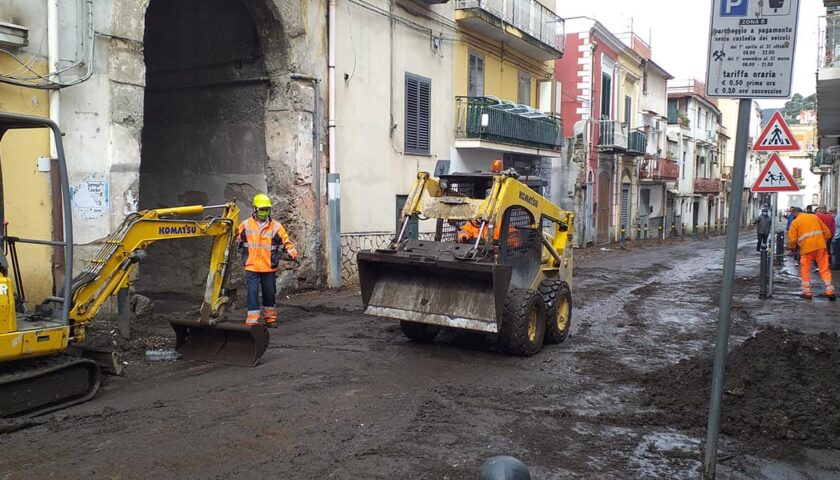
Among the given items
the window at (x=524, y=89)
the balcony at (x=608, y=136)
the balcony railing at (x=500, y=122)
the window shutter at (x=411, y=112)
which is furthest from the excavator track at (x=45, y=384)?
the balcony at (x=608, y=136)

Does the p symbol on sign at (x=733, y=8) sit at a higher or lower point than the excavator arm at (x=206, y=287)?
higher

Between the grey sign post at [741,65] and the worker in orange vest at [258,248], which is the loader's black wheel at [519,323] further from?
the grey sign post at [741,65]

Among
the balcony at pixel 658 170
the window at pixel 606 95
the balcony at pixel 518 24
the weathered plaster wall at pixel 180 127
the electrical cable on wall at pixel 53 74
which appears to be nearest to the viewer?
the electrical cable on wall at pixel 53 74

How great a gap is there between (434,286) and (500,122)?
12.3 m

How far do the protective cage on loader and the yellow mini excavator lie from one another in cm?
157

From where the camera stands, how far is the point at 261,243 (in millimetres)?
9469

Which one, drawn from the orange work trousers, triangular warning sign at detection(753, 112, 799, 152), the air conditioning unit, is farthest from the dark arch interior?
the orange work trousers

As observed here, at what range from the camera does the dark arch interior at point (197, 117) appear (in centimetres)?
1339

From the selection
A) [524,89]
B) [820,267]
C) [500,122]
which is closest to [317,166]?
[500,122]

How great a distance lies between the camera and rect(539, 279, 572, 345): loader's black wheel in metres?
8.80

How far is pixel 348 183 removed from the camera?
14.6m

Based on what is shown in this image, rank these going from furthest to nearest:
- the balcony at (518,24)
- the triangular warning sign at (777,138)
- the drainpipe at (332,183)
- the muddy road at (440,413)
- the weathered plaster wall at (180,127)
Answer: the balcony at (518,24) < the drainpipe at (332,183) < the triangular warning sign at (777,138) < the weathered plaster wall at (180,127) < the muddy road at (440,413)

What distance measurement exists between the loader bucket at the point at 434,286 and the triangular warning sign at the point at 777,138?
232 inches

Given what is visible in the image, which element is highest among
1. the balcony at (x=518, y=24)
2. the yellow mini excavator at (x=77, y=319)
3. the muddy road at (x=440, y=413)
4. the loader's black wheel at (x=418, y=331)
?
the balcony at (x=518, y=24)
